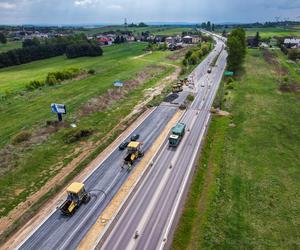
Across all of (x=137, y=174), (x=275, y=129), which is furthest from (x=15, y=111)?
(x=275, y=129)

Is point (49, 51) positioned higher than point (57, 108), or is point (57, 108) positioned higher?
point (49, 51)

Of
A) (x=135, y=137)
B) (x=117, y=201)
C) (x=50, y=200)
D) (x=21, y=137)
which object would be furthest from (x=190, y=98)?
(x=50, y=200)

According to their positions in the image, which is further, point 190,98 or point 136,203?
point 190,98

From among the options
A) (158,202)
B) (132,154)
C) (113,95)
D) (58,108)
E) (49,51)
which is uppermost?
(49,51)

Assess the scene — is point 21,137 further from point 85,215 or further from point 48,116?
point 85,215

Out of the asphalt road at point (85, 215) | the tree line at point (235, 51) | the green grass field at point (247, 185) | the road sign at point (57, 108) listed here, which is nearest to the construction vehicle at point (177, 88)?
the green grass field at point (247, 185)

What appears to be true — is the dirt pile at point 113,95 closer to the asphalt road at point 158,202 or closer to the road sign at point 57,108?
the road sign at point 57,108

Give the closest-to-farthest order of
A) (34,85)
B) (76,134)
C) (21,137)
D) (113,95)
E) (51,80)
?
(21,137)
(76,134)
(113,95)
(34,85)
(51,80)
